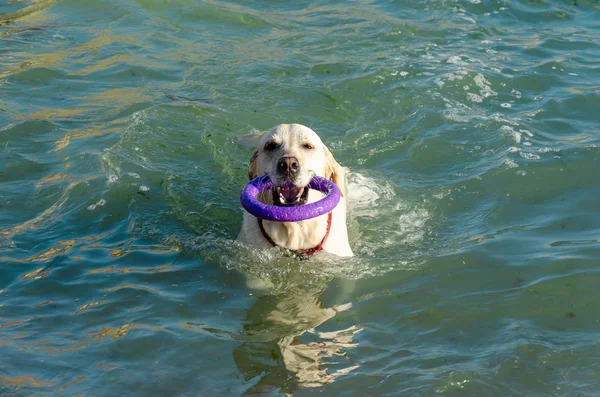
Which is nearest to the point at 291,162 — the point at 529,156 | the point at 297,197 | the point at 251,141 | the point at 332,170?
the point at 297,197

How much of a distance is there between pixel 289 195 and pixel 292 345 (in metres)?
1.38

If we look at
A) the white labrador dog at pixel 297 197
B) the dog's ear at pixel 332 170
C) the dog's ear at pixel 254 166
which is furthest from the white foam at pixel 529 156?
the dog's ear at pixel 254 166

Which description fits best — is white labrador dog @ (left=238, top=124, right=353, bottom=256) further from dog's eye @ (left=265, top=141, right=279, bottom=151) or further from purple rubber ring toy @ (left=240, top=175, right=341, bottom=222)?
purple rubber ring toy @ (left=240, top=175, right=341, bottom=222)

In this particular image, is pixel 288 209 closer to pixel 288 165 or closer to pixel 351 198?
pixel 288 165

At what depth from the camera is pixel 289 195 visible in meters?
6.04

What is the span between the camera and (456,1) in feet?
41.7

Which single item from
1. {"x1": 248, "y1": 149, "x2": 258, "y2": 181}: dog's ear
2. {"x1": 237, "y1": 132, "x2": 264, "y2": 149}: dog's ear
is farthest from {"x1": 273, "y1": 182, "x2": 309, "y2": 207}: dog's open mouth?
{"x1": 237, "y1": 132, "x2": 264, "y2": 149}: dog's ear

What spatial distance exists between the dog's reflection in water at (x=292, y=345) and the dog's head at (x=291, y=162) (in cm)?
79

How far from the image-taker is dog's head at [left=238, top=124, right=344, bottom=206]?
5828 millimetres

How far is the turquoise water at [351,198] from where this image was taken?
482 centimetres

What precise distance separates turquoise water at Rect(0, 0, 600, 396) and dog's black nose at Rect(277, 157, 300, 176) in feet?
2.43

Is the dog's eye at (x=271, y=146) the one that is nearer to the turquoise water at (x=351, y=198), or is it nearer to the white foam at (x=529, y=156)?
the turquoise water at (x=351, y=198)

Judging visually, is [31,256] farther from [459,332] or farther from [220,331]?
[459,332]

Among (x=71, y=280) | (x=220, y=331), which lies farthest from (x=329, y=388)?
(x=71, y=280)
